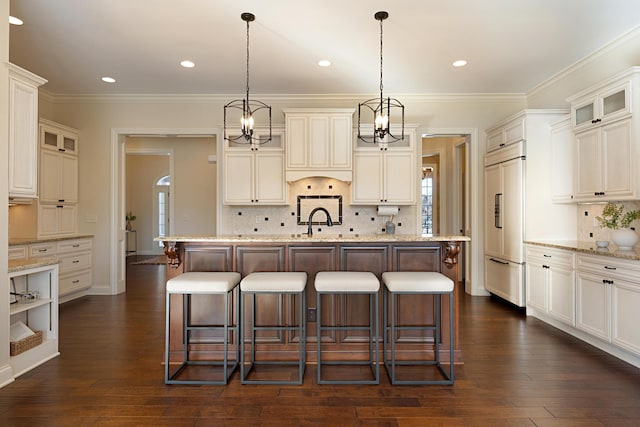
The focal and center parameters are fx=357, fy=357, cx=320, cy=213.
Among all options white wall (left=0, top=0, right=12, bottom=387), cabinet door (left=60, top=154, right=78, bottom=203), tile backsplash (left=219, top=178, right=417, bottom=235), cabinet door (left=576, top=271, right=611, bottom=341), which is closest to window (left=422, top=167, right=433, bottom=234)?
Result: tile backsplash (left=219, top=178, right=417, bottom=235)

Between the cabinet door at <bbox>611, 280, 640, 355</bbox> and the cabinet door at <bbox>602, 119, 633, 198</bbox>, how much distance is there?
83cm

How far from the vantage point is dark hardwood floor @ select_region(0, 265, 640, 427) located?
2.07m

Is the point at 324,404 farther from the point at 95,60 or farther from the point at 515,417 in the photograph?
the point at 95,60

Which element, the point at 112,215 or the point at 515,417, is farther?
the point at 112,215

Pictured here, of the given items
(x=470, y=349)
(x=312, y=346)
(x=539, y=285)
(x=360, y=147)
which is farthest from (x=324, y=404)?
(x=360, y=147)

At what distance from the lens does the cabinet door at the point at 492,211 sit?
4.72 m

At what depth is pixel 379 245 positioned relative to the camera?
2.92 meters

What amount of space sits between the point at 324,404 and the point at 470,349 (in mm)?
1588

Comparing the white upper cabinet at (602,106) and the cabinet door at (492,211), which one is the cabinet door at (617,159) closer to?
the white upper cabinet at (602,106)

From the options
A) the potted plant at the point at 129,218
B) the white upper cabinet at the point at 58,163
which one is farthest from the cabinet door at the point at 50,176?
the potted plant at the point at 129,218

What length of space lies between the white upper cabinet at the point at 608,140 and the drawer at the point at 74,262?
612 centimetres

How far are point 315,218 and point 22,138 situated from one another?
3.40 meters

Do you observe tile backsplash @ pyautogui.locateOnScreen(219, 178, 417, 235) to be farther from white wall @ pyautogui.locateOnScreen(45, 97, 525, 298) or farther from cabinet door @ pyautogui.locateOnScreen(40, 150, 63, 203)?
cabinet door @ pyautogui.locateOnScreen(40, 150, 63, 203)

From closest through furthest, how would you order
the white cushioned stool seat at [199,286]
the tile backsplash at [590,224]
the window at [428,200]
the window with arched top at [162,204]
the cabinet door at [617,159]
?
1. the white cushioned stool seat at [199,286]
2. the cabinet door at [617,159]
3. the tile backsplash at [590,224]
4. the window at [428,200]
5. the window with arched top at [162,204]
